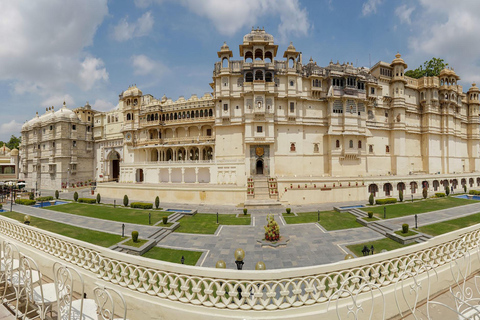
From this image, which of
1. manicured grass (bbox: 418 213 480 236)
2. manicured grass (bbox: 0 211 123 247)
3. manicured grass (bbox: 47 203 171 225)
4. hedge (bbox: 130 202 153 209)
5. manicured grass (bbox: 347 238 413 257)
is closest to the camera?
manicured grass (bbox: 347 238 413 257)

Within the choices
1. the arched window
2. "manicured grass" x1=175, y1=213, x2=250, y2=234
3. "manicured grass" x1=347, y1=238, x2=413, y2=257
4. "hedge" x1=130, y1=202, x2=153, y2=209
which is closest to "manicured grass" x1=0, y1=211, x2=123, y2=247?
"manicured grass" x1=175, y1=213, x2=250, y2=234

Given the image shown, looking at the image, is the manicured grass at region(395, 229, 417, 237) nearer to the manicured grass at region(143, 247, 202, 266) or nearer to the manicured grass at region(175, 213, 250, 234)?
the manicured grass at region(175, 213, 250, 234)

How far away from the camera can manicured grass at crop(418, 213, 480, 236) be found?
17953 millimetres

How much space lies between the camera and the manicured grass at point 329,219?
20.5 m

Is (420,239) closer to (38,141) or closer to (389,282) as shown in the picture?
(389,282)

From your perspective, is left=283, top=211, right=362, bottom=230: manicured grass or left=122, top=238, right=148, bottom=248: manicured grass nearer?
left=122, top=238, right=148, bottom=248: manicured grass

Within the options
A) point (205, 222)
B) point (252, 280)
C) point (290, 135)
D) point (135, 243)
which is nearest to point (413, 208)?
point (290, 135)

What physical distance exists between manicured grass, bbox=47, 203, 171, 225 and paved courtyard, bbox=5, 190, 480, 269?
4.12 feet

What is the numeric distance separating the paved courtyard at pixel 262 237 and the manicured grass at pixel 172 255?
53 centimetres

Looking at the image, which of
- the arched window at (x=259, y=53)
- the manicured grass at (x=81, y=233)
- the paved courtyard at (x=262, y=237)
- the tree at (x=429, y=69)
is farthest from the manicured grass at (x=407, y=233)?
the tree at (x=429, y=69)

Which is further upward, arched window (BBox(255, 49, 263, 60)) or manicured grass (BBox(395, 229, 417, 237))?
arched window (BBox(255, 49, 263, 60))

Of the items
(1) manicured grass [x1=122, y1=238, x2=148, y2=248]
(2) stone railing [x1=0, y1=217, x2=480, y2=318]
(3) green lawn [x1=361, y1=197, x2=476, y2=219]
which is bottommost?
(1) manicured grass [x1=122, y1=238, x2=148, y2=248]

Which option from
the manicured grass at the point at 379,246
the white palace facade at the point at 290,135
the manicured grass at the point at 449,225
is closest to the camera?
the manicured grass at the point at 379,246

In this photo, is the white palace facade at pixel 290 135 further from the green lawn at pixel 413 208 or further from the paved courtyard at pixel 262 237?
the paved courtyard at pixel 262 237
